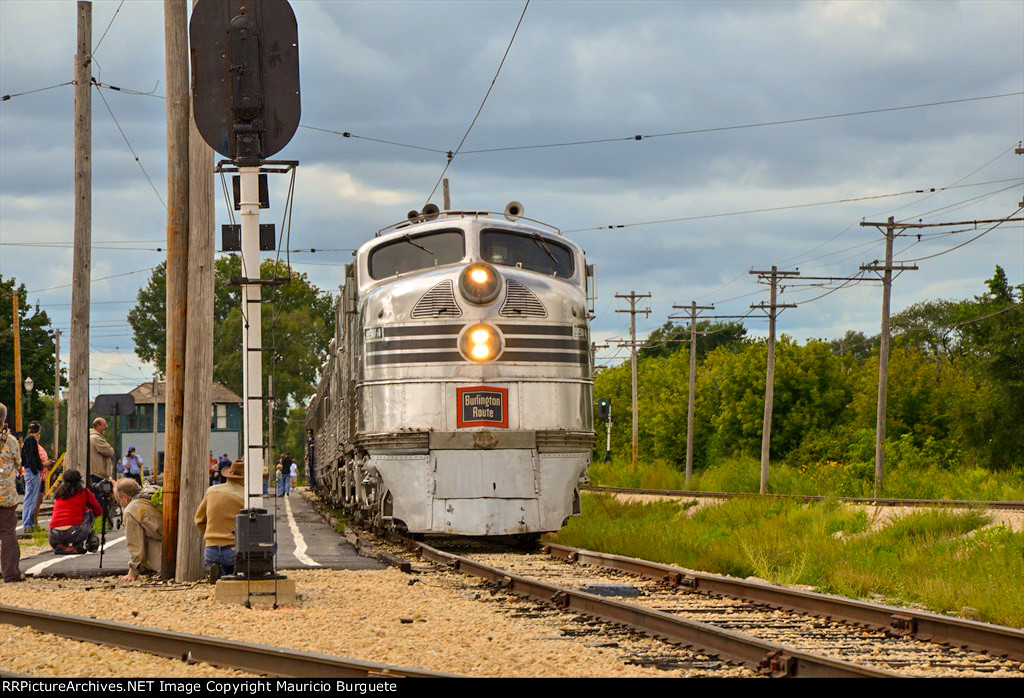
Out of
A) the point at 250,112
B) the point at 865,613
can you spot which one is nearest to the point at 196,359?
the point at 250,112

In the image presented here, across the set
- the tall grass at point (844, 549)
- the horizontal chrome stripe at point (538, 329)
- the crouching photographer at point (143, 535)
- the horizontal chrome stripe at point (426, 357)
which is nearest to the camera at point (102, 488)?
the crouching photographer at point (143, 535)

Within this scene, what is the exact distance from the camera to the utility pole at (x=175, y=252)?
13852 mm

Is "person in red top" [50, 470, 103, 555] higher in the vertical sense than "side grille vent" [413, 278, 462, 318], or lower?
lower

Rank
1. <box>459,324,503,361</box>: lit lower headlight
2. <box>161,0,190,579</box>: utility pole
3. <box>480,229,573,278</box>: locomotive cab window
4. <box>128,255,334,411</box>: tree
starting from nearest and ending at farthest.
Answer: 1. <box>161,0,190,579</box>: utility pole
2. <box>459,324,503,361</box>: lit lower headlight
3. <box>480,229,573,278</box>: locomotive cab window
4. <box>128,255,334,411</box>: tree

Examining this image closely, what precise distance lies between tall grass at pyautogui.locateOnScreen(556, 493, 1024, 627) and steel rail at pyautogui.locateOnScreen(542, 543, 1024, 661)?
1.15 m

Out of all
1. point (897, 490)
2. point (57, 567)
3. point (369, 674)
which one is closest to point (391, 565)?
point (57, 567)

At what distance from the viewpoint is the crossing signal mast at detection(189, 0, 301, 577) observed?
11.9m

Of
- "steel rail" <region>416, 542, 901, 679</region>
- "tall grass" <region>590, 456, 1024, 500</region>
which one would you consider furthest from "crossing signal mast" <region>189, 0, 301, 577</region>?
"tall grass" <region>590, 456, 1024, 500</region>

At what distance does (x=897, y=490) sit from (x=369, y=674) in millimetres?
26719

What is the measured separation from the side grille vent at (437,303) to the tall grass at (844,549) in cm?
402

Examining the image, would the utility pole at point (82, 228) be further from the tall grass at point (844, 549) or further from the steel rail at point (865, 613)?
the steel rail at point (865, 613)

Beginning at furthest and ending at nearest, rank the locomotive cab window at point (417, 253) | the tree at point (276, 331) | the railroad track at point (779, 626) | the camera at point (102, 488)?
the tree at point (276, 331), the camera at point (102, 488), the locomotive cab window at point (417, 253), the railroad track at point (779, 626)

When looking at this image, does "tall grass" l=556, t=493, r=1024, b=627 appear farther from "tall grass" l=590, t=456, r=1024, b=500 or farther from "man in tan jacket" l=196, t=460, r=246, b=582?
"tall grass" l=590, t=456, r=1024, b=500

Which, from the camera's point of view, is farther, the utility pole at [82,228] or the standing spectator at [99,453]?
the utility pole at [82,228]
